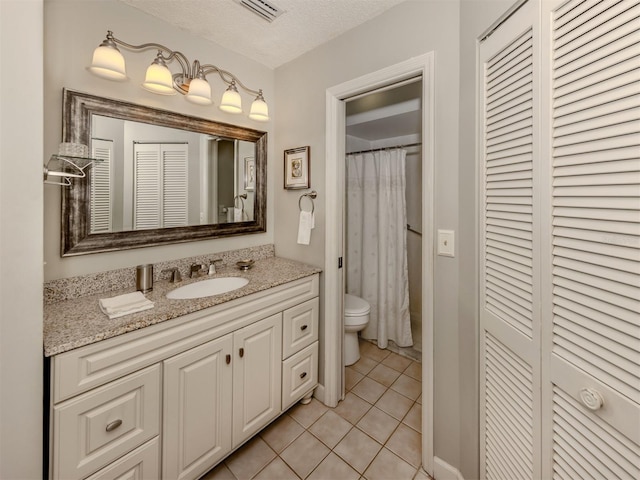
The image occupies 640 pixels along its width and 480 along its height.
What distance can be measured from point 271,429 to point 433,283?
4.28 ft

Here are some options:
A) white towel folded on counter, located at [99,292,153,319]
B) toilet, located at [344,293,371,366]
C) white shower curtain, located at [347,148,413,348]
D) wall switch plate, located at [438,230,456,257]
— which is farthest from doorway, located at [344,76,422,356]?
white towel folded on counter, located at [99,292,153,319]

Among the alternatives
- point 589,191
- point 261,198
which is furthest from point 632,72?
point 261,198

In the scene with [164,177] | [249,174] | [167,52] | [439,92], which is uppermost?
[167,52]

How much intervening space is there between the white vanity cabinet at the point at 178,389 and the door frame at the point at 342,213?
0.80 feet

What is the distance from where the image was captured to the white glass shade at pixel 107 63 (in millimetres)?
1210

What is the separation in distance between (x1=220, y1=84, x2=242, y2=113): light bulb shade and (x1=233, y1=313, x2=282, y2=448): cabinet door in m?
1.31

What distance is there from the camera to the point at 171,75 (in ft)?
4.87

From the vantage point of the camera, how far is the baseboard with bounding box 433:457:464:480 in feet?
4.24

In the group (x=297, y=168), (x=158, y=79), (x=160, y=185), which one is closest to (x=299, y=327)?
(x=297, y=168)

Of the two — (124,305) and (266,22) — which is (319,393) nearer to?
(124,305)

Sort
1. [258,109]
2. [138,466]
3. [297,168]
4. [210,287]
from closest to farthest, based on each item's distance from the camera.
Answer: [138,466] → [210,287] → [258,109] → [297,168]

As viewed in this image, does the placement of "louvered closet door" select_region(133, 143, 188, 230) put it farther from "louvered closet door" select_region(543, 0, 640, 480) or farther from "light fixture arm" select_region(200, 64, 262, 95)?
"louvered closet door" select_region(543, 0, 640, 480)

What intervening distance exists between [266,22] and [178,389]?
6.46 ft

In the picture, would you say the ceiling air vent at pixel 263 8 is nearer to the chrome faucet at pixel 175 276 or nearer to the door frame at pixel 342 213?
the door frame at pixel 342 213
